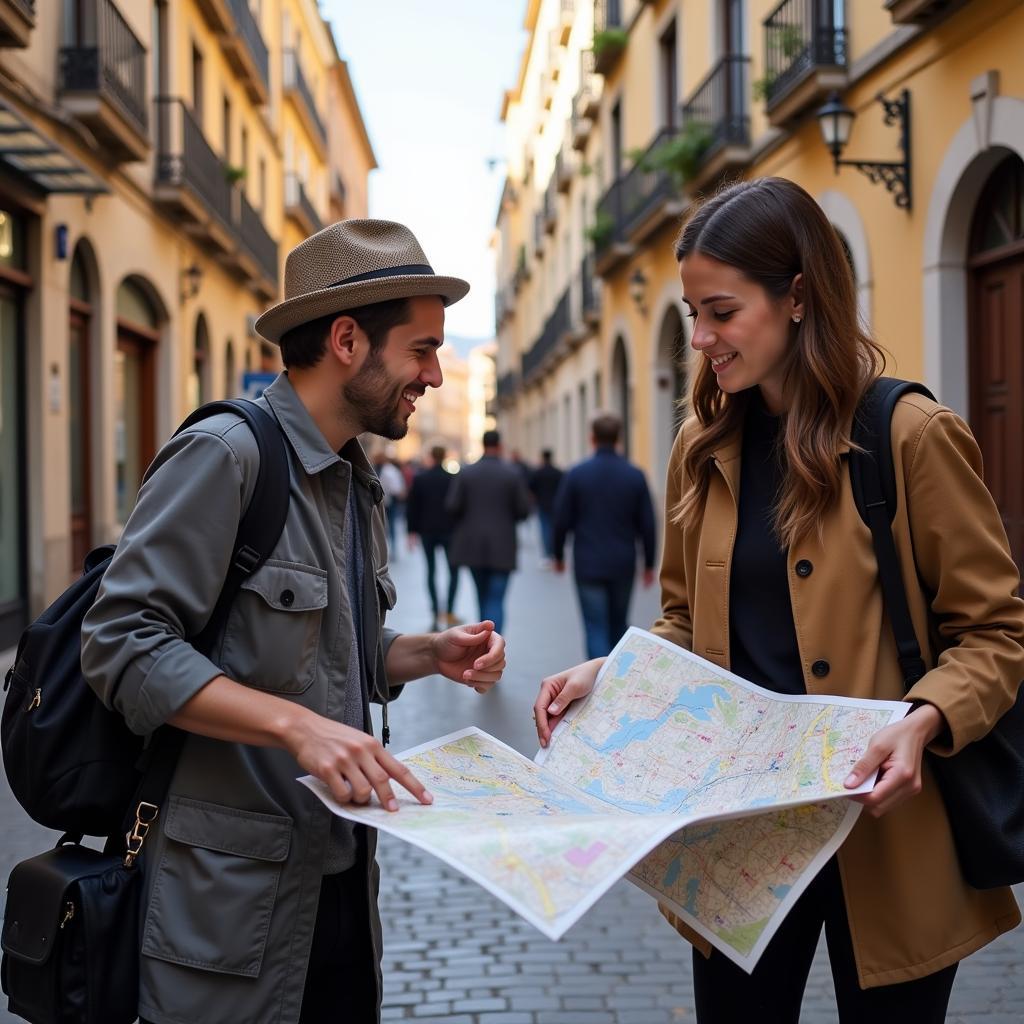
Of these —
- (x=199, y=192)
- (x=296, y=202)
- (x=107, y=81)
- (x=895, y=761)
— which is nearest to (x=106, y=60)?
(x=107, y=81)

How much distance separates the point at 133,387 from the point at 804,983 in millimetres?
16093

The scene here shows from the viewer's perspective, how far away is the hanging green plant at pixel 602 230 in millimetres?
20922

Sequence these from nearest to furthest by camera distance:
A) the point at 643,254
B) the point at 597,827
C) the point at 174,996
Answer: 1. the point at 597,827
2. the point at 174,996
3. the point at 643,254

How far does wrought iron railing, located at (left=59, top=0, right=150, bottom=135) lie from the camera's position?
12078 mm

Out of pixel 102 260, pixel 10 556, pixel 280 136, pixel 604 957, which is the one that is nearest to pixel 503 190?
pixel 280 136

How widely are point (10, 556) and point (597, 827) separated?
10462 mm

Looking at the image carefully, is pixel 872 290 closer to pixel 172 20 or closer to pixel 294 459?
pixel 294 459

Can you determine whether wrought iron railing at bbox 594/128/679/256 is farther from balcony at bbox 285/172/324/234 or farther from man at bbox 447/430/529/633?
balcony at bbox 285/172/324/234

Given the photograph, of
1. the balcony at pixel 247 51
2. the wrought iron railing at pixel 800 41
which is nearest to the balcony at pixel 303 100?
the balcony at pixel 247 51

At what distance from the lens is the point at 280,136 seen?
29.4 m

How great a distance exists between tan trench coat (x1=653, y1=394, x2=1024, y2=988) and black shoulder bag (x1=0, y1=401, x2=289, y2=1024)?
0.89m

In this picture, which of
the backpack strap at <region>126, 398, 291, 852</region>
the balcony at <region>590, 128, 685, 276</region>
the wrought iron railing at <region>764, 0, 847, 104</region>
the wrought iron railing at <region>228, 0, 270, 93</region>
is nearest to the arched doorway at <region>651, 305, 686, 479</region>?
the balcony at <region>590, 128, 685, 276</region>

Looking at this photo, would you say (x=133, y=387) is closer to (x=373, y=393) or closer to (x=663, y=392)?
(x=663, y=392)

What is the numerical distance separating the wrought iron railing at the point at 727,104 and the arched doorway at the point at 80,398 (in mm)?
7066
